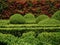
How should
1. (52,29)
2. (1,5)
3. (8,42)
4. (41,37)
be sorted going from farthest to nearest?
1. (1,5)
2. (52,29)
3. (41,37)
4. (8,42)

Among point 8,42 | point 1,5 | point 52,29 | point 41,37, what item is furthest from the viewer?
point 1,5

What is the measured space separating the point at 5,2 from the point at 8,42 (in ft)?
67.0

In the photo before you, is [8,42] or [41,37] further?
[41,37]

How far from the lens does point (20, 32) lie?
1186 cm

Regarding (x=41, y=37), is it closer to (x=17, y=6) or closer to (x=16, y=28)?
(x=16, y=28)

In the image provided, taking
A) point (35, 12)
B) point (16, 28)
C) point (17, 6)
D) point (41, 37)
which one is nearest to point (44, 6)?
point (35, 12)

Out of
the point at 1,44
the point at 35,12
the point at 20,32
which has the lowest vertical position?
the point at 35,12

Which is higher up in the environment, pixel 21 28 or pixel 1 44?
pixel 1 44

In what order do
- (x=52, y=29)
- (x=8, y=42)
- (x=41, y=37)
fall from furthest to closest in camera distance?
1. (x=52, y=29)
2. (x=41, y=37)
3. (x=8, y=42)

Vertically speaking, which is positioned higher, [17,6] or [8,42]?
[8,42]

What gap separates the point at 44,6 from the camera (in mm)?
26469

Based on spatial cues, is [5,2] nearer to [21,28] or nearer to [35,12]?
[35,12]

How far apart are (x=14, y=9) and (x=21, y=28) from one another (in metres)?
14.9

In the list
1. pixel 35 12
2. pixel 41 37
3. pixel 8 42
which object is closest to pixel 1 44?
pixel 8 42
